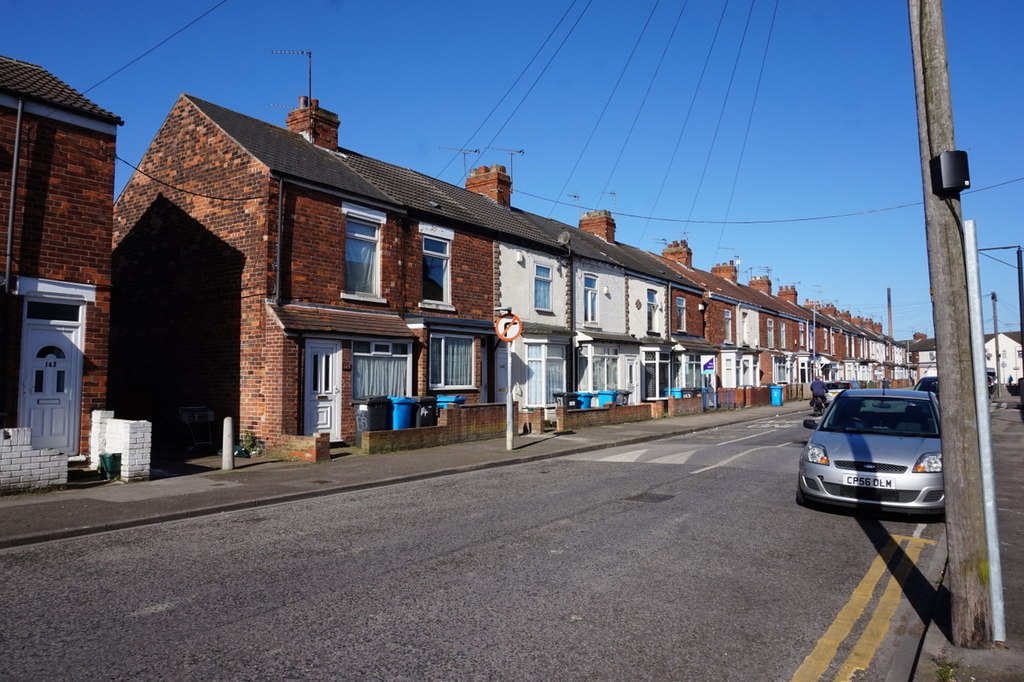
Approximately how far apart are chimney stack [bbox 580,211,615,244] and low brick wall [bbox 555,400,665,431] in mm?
10489

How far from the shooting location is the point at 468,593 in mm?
5523

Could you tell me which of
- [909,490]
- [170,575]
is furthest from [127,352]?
[909,490]

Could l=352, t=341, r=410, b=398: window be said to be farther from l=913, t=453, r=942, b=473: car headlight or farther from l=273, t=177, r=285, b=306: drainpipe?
l=913, t=453, r=942, b=473: car headlight

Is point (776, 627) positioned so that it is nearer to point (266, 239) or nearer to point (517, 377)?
point (266, 239)

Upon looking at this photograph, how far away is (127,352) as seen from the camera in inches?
747

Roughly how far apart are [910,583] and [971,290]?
2.79 metres

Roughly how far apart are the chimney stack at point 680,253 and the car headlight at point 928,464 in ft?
117

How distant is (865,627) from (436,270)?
16510 mm

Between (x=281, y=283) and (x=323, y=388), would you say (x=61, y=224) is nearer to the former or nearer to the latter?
(x=281, y=283)

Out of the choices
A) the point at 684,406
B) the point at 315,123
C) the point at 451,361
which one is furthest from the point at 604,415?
the point at 315,123

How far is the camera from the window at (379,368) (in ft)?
55.5

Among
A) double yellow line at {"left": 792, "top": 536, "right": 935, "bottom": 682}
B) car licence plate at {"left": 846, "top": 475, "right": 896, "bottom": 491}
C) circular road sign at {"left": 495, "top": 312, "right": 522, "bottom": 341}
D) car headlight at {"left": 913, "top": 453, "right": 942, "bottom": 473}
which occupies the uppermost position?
circular road sign at {"left": 495, "top": 312, "right": 522, "bottom": 341}

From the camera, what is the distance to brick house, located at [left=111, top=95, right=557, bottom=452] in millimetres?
15656

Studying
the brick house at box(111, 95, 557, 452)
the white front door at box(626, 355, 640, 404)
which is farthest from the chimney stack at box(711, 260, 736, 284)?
the brick house at box(111, 95, 557, 452)
